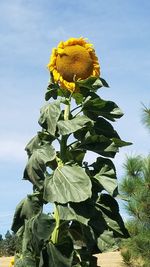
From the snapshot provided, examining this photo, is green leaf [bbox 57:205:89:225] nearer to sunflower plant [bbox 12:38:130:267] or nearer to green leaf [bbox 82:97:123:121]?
sunflower plant [bbox 12:38:130:267]

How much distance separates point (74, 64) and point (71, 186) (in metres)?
0.68

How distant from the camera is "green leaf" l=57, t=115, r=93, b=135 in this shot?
8.84ft

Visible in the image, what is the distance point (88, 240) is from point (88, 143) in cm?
50

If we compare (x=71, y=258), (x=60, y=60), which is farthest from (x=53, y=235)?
(x=60, y=60)

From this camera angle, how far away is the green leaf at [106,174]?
271 centimetres

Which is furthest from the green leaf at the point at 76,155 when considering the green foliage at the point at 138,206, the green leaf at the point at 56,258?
the green foliage at the point at 138,206

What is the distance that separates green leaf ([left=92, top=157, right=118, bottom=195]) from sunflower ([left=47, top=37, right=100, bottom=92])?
413mm

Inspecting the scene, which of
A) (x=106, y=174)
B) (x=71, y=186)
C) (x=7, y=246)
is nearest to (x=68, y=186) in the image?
(x=71, y=186)

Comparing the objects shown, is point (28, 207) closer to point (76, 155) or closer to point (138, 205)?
point (76, 155)

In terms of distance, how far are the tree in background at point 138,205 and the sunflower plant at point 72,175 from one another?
4.10 meters

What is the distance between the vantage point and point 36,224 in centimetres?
259

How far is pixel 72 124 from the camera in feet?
8.95

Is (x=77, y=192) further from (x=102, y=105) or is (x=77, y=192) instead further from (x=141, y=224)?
(x=141, y=224)

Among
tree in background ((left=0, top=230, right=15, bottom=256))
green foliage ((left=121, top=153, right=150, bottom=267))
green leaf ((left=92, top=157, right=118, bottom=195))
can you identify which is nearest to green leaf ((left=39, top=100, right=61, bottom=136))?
green leaf ((left=92, top=157, right=118, bottom=195))
